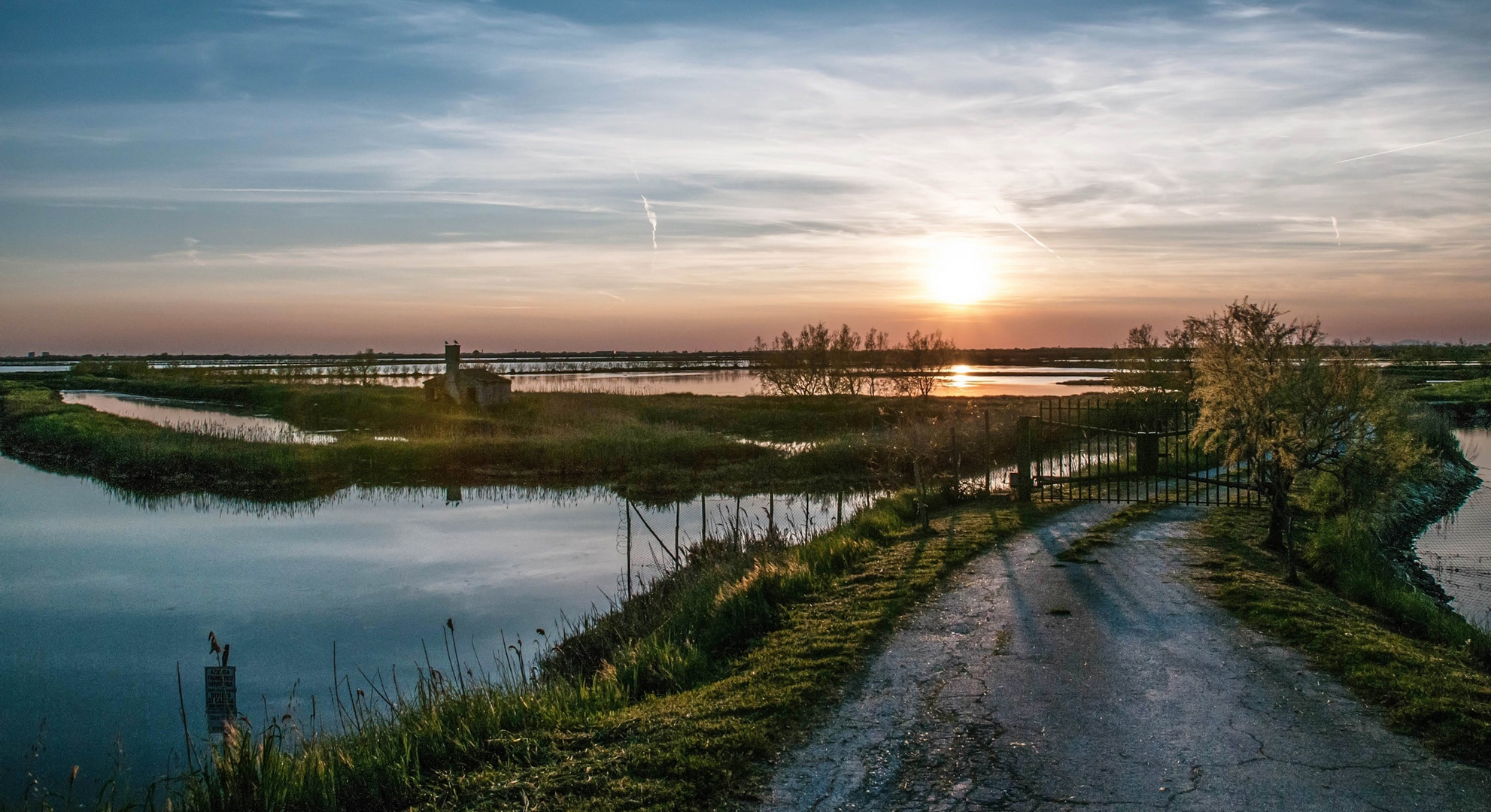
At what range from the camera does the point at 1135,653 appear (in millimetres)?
8234

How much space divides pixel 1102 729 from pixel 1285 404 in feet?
23.5

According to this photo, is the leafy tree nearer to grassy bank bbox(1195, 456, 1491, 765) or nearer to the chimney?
grassy bank bbox(1195, 456, 1491, 765)

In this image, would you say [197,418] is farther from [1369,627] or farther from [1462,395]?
[1462,395]

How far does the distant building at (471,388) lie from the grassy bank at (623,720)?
37.6 meters

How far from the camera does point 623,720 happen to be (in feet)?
23.4

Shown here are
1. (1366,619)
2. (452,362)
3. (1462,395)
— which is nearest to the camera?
(1366,619)

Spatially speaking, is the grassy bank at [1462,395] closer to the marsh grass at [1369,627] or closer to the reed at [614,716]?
the marsh grass at [1369,627]

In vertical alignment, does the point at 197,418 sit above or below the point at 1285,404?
below

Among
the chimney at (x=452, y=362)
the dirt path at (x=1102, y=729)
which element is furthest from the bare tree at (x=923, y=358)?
the dirt path at (x=1102, y=729)

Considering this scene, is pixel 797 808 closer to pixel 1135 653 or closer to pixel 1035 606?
pixel 1135 653

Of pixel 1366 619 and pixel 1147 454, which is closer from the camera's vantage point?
pixel 1366 619

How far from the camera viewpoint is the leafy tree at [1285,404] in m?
11.6

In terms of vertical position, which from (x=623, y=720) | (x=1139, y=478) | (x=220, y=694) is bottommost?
(x=623, y=720)

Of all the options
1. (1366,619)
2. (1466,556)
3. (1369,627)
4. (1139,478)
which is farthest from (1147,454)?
(1369,627)
